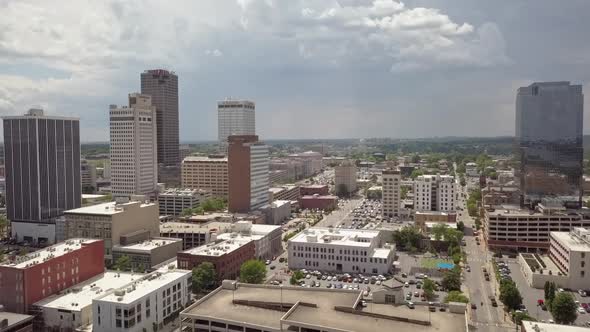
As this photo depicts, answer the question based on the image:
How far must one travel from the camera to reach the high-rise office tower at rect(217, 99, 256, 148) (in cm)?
13612

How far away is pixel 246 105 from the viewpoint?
452ft

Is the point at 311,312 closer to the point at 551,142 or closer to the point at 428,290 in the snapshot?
the point at 428,290

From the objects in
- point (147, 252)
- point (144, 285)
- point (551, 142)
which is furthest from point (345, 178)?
point (144, 285)

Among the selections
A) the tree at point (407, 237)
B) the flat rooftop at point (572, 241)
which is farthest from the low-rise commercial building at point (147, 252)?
the flat rooftop at point (572, 241)

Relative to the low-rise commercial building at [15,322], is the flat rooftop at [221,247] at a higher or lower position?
higher

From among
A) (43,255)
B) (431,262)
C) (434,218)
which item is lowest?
(431,262)

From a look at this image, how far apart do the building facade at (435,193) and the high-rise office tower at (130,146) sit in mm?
51154

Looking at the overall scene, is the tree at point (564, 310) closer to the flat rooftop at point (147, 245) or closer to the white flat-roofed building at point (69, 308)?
the white flat-roofed building at point (69, 308)

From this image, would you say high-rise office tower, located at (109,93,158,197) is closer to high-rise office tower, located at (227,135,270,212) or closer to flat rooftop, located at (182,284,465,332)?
high-rise office tower, located at (227,135,270,212)

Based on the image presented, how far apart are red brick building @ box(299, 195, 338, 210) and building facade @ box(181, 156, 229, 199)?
17087 mm

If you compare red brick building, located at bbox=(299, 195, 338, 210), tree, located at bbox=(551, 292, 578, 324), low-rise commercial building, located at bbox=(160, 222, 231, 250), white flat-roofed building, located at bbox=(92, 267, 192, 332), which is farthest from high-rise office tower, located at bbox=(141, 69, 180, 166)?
tree, located at bbox=(551, 292, 578, 324)

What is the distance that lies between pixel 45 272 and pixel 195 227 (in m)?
25.9

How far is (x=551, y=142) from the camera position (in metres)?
82.1

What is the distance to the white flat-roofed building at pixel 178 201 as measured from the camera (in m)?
89.2
